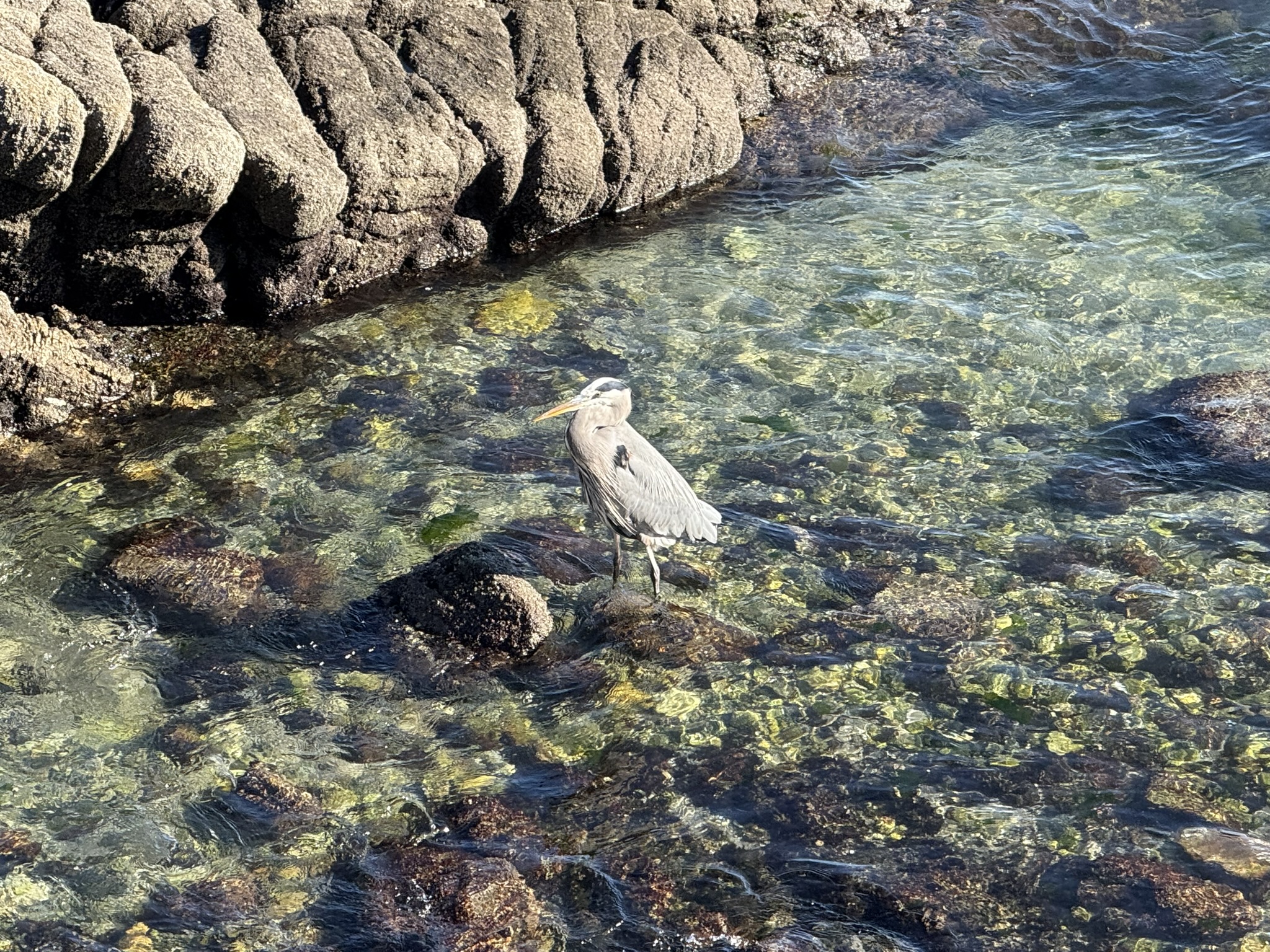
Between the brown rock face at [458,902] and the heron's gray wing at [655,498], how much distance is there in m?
2.07

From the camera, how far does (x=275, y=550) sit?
6.74 meters

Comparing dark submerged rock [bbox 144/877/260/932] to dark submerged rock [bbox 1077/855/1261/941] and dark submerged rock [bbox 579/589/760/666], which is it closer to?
dark submerged rock [bbox 579/589/760/666]

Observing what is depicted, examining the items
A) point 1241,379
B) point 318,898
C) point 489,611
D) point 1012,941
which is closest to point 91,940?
point 318,898

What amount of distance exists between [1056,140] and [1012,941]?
8.80 meters

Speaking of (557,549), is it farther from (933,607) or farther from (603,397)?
(933,607)

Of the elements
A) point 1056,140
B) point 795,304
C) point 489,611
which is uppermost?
point 1056,140

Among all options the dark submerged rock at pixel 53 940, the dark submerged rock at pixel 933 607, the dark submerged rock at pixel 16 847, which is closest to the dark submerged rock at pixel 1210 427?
the dark submerged rock at pixel 933 607

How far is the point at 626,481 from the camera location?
21.0ft

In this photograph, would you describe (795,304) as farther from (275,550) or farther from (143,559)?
(143,559)

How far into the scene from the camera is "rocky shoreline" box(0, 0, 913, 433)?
295 inches

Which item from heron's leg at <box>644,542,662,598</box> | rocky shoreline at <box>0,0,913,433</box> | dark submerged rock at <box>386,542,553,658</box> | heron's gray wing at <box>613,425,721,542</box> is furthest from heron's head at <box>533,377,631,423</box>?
rocky shoreline at <box>0,0,913,433</box>

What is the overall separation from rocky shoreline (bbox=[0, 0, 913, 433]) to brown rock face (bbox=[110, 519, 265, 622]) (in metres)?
1.63

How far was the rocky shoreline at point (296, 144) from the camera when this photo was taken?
7504mm

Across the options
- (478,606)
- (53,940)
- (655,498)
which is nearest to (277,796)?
(53,940)
